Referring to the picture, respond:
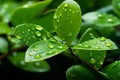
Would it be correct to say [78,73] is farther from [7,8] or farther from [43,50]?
[7,8]

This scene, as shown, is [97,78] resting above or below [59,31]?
below

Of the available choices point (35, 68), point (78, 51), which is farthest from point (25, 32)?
point (35, 68)

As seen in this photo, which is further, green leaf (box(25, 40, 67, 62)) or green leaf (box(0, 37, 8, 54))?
green leaf (box(0, 37, 8, 54))

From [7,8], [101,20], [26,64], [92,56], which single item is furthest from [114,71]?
[7,8]

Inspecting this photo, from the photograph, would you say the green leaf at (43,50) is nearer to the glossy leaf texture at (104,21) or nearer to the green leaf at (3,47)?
the glossy leaf texture at (104,21)

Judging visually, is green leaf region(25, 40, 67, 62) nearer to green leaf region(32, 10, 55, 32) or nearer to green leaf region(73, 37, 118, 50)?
green leaf region(73, 37, 118, 50)

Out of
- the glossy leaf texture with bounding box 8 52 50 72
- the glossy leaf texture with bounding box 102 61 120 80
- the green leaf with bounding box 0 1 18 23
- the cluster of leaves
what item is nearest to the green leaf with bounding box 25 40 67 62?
the cluster of leaves

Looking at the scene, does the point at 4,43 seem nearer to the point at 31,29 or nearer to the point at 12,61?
the point at 12,61
